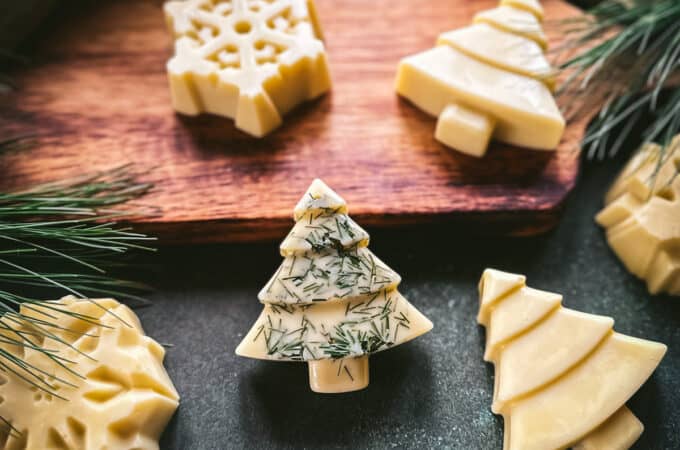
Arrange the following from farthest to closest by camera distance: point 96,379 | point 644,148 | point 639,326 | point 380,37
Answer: point 380,37 < point 644,148 < point 639,326 < point 96,379

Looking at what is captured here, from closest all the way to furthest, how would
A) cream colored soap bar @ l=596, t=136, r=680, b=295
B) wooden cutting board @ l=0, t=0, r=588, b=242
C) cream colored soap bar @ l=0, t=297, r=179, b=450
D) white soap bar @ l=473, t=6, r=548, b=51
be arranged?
cream colored soap bar @ l=0, t=297, r=179, b=450 → cream colored soap bar @ l=596, t=136, r=680, b=295 → wooden cutting board @ l=0, t=0, r=588, b=242 → white soap bar @ l=473, t=6, r=548, b=51

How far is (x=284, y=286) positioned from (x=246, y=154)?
1.57 ft

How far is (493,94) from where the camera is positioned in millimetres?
1521

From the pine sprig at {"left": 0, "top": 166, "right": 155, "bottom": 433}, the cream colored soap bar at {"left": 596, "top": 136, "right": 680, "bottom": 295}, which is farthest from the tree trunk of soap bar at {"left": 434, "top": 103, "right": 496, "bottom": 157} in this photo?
the pine sprig at {"left": 0, "top": 166, "right": 155, "bottom": 433}

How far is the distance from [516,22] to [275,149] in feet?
2.37

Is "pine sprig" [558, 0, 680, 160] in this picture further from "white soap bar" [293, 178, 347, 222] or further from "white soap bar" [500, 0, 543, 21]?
"white soap bar" [293, 178, 347, 222]

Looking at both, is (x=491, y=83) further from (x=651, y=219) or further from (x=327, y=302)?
(x=327, y=302)

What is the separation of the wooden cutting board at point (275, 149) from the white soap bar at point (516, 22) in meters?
0.20

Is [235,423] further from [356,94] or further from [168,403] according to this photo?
[356,94]

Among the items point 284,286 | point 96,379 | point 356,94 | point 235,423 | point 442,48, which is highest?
point 442,48

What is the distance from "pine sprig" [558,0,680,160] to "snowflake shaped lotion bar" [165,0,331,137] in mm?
692

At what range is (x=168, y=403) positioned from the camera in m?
1.26

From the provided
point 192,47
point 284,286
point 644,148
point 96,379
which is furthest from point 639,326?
point 192,47

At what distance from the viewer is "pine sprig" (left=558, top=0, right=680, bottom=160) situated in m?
1.62
